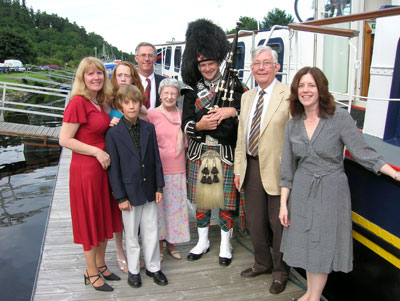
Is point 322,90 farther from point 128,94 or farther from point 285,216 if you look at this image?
point 128,94

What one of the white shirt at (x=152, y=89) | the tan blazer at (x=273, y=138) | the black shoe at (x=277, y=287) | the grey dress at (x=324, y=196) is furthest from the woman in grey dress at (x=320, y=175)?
the white shirt at (x=152, y=89)

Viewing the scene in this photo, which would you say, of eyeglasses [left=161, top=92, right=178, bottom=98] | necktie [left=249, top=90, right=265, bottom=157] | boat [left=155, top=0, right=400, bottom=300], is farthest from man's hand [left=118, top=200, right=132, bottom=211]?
boat [left=155, top=0, right=400, bottom=300]

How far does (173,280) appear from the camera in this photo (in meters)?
3.41

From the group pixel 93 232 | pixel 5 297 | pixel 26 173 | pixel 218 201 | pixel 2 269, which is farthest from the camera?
pixel 26 173

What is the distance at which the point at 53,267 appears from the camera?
11.8ft

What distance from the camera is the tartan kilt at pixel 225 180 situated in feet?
11.5

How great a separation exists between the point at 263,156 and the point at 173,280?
1.49m

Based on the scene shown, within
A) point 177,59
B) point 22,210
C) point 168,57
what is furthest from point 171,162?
point 168,57

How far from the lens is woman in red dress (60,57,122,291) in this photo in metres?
2.86

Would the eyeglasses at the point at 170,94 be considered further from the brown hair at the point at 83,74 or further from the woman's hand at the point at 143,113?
the brown hair at the point at 83,74

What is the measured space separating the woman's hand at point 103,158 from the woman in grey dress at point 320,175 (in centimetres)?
148

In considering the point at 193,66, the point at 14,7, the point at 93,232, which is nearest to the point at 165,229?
the point at 93,232

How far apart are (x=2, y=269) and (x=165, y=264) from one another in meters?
3.92

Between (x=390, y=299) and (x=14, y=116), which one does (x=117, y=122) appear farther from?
(x=14, y=116)
